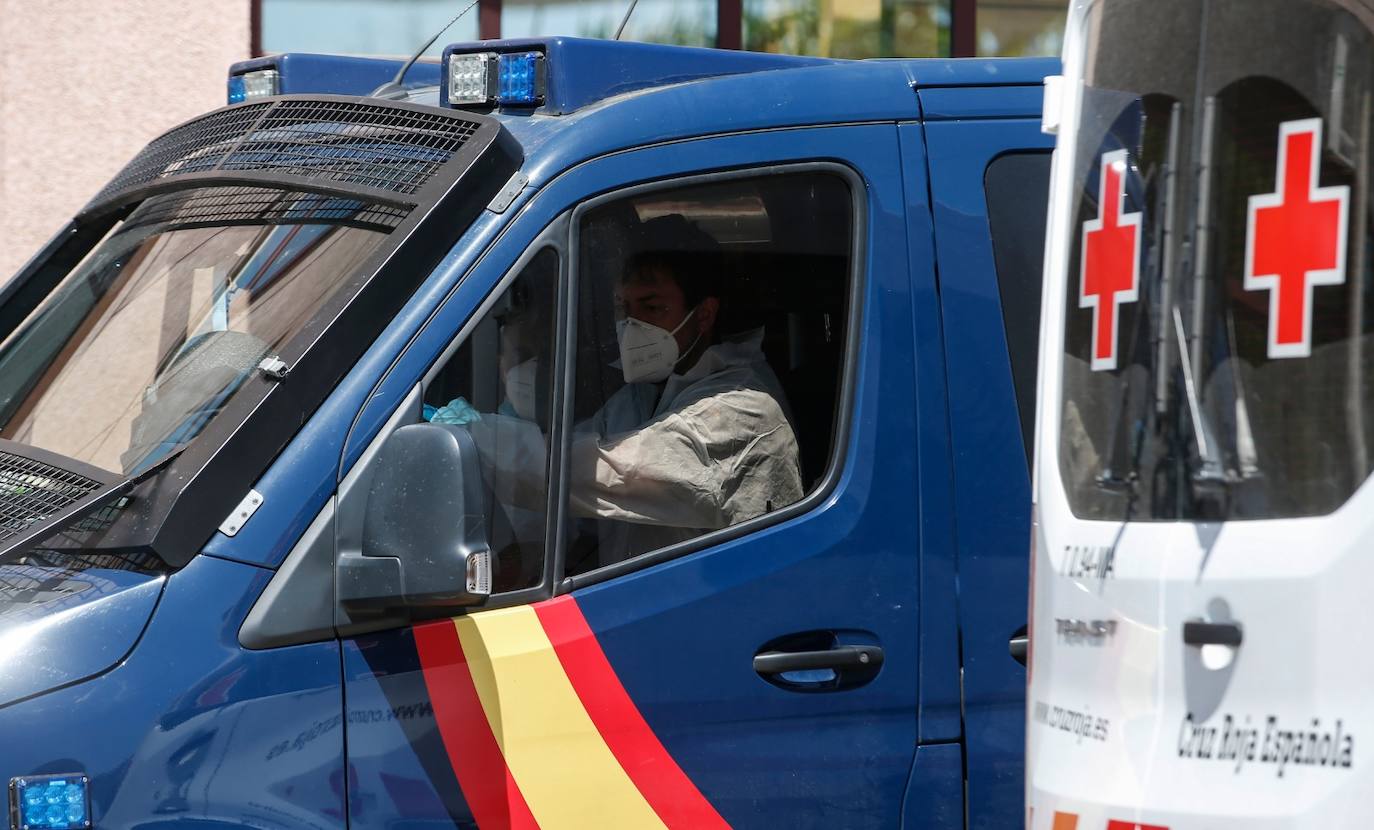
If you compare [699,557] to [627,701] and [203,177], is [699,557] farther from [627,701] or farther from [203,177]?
[203,177]

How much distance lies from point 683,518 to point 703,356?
0.35m

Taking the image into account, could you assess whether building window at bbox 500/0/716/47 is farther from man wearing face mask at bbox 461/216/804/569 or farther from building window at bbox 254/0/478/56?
man wearing face mask at bbox 461/216/804/569

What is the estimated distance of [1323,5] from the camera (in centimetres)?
183

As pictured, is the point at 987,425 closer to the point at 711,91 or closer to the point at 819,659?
the point at 819,659

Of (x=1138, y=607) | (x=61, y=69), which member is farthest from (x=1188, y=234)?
(x=61, y=69)

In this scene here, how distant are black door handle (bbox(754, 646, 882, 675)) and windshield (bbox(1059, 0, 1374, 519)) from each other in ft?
2.60

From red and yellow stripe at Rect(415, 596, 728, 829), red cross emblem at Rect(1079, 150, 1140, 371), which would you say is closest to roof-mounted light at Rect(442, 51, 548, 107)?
red and yellow stripe at Rect(415, 596, 728, 829)

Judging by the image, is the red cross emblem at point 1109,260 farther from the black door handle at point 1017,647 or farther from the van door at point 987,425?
the black door handle at point 1017,647

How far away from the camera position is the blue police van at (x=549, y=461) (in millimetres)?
2482

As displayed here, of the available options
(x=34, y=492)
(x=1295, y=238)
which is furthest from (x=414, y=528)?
(x=1295, y=238)

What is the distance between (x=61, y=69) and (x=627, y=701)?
21.3 ft

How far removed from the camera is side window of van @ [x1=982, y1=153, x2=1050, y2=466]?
3037mm

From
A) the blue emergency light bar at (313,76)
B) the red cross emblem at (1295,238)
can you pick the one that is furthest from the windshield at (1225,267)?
the blue emergency light bar at (313,76)

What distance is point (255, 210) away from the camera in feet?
9.91
